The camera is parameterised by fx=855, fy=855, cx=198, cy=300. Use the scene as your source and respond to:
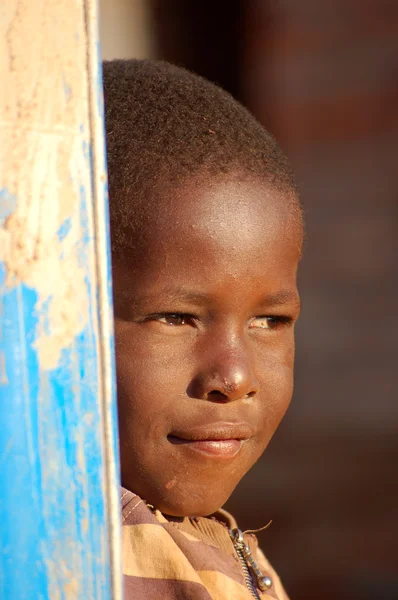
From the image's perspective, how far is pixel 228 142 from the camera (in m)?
1.55

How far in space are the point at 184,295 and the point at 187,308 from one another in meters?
0.02

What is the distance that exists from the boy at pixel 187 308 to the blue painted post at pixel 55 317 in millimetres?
416

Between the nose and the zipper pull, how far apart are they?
33cm

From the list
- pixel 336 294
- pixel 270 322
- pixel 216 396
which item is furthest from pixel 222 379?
pixel 336 294

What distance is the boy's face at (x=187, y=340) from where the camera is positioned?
144 cm

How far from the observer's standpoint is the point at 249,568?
1.60 m

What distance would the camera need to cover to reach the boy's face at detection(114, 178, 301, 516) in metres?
1.44

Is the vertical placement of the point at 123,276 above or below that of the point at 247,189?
below

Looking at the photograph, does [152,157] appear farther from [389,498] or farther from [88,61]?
[389,498]

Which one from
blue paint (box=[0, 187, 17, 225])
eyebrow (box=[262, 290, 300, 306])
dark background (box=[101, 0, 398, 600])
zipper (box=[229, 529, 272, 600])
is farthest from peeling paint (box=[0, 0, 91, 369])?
dark background (box=[101, 0, 398, 600])

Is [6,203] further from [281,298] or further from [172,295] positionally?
[281,298]

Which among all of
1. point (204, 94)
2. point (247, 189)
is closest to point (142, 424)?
point (247, 189)

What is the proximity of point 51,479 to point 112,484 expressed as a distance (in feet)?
0.24

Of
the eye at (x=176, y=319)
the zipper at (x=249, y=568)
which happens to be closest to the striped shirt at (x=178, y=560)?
the zipper at (x=249, y=568)
